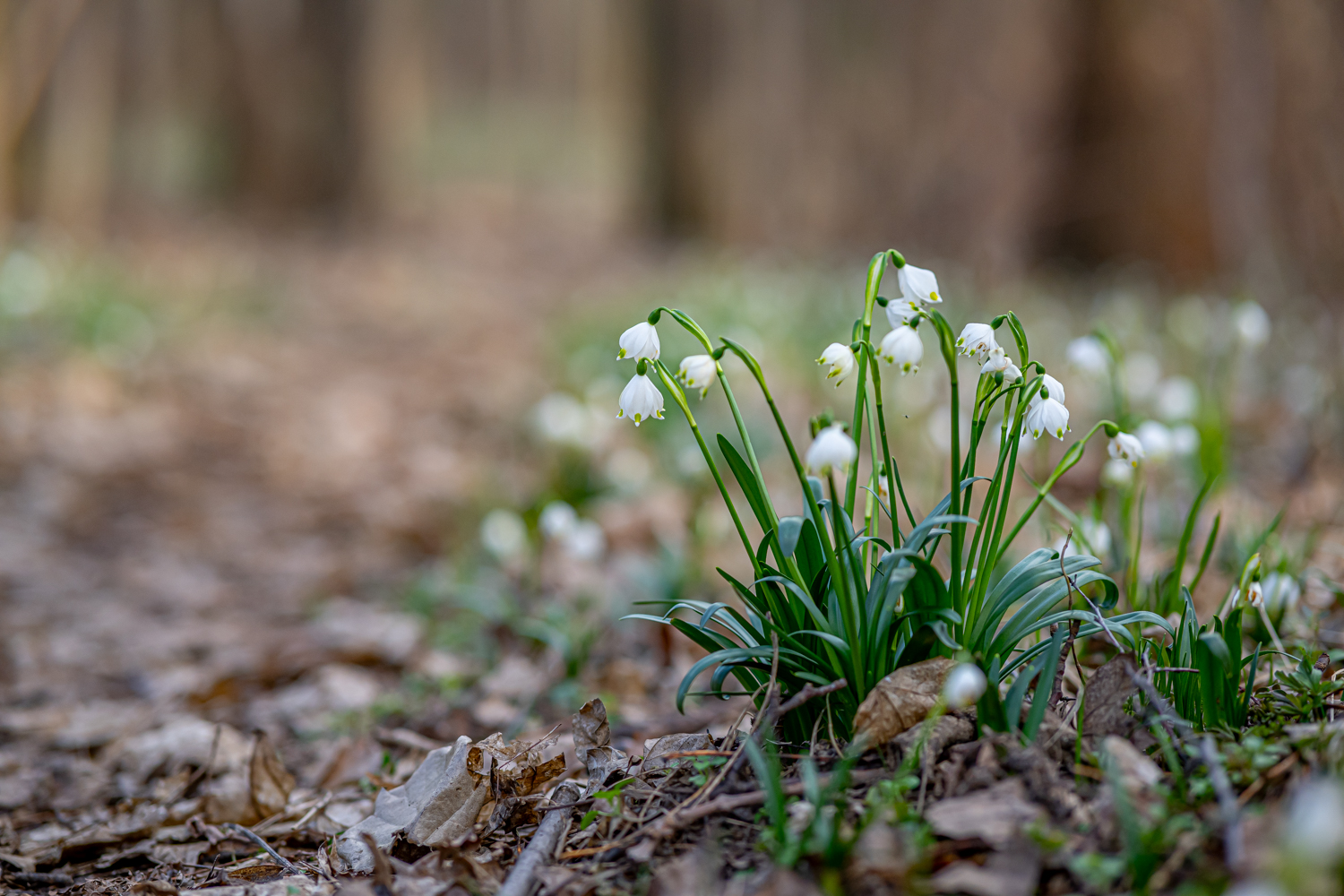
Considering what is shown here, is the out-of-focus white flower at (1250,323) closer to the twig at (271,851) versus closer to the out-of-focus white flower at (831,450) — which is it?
the out-of-focus white flower at (831,450)

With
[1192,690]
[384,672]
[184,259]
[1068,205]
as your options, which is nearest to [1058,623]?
[1192,690]

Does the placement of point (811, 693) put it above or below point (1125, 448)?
below

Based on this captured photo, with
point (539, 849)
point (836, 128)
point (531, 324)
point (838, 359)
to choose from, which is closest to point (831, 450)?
point (838, 359)

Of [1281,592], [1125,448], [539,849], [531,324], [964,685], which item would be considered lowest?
[539,849]

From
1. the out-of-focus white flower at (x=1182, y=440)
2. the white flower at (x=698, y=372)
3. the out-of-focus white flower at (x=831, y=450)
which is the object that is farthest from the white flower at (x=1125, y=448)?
the out-of-focus white flower at (x=1182, y=440)

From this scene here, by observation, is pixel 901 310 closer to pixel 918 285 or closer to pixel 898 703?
pixel 918 285

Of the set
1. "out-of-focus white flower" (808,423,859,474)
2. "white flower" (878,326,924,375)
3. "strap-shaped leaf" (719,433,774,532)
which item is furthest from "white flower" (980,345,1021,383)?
"strap-shaped leaf" (719,433,774,532)

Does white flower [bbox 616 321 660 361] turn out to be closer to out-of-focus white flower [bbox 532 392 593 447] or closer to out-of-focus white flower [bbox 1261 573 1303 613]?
out-of-focus white flower [bbox 1261 573 1303 613]
